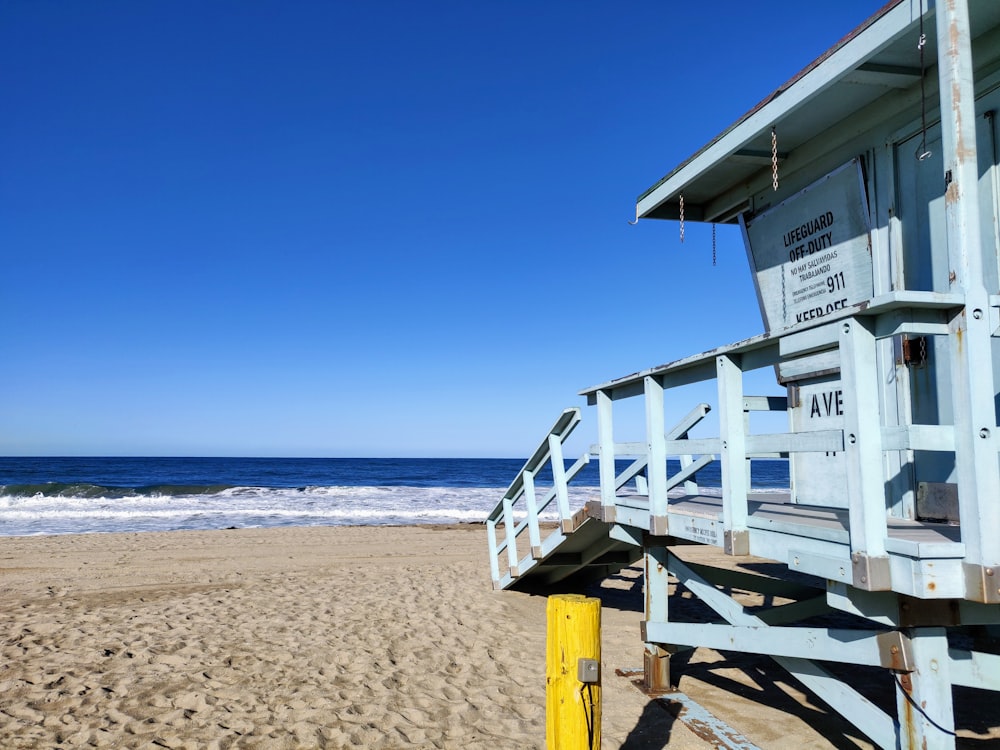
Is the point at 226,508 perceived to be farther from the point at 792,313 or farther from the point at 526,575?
the point at 792,313

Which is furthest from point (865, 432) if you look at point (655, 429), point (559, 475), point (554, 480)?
point (554, 480)

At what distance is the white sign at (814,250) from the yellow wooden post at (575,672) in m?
2.51

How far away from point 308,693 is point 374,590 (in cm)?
403

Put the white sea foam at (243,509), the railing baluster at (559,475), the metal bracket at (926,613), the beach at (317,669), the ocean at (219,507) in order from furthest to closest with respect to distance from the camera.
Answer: the ocean at (219,507) < the white sea foam at (243,509) < the railing baluster at (559,475) < the beach at (317,669) < the metal bracket at (926,613)

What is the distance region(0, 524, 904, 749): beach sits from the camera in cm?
470

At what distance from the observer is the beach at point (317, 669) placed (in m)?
4.70

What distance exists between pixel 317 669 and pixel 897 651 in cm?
455

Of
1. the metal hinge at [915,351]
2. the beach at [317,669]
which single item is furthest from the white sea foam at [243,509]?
the metal hinge at [915,351]

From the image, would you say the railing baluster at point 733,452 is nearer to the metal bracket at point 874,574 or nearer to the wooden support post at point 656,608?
the metal bracket at point 874,574

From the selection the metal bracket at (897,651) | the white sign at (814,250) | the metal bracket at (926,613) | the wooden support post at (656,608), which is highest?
the white sign at (814,250)

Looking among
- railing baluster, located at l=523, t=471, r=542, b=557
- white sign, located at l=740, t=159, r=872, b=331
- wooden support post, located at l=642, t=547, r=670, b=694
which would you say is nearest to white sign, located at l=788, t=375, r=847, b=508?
white sign, located at l=740, t=159, r=872, b=331

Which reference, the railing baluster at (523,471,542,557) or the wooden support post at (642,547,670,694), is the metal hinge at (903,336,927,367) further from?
the railing baluster at (523,471,542,557)

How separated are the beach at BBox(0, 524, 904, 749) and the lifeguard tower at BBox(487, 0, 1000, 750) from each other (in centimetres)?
77

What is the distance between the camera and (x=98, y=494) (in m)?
30.4
